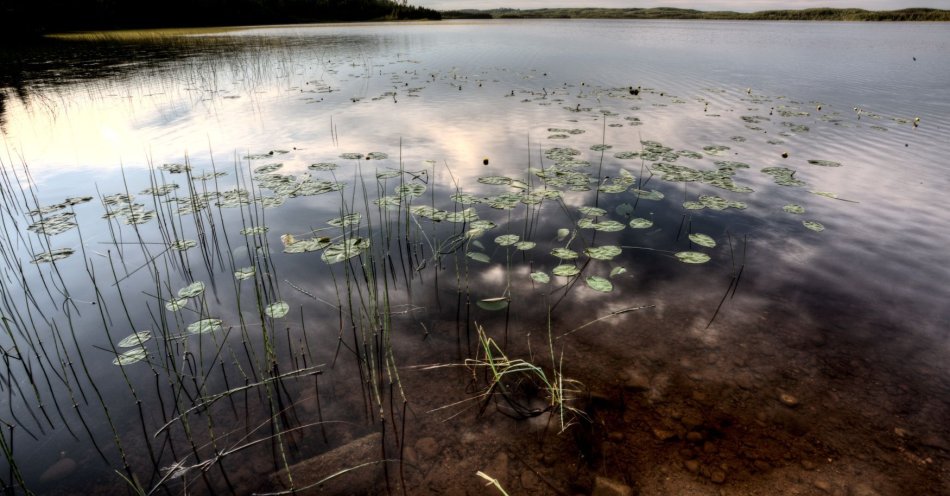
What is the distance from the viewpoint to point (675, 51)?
2436cm

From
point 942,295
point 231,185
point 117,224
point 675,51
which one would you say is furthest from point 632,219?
point 675,51

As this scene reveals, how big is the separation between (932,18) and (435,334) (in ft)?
398

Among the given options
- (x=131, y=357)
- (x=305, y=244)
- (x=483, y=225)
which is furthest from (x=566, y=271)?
(x=131, y=357)

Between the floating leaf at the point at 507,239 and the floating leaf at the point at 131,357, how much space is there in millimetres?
3258

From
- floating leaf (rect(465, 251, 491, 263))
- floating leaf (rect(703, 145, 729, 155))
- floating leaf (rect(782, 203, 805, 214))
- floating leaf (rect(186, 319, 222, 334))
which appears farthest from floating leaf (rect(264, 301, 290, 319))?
floating leaf (rect(703, 145, 729, 155))

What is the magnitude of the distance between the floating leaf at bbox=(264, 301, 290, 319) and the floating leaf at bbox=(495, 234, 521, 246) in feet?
7.41

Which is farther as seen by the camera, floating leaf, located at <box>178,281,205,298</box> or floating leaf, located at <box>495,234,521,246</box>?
floating leaf, located at <box>495,234,521,246</box>

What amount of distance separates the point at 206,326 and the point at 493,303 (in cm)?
241

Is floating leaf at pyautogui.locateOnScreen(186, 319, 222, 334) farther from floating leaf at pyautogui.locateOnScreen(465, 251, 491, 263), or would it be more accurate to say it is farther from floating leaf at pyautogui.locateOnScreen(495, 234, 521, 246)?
floating leaf at pyautogui.locateOnScreen(495, 234, 521, 246)

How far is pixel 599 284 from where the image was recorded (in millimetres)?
3891

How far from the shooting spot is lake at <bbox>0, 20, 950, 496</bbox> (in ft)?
7.75

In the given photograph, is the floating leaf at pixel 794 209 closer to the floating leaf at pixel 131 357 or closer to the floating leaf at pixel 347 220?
the floating leaf at pixel 347 220

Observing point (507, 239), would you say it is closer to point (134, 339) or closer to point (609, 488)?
point (609, 488)

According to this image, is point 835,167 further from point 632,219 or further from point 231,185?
point 231,185
